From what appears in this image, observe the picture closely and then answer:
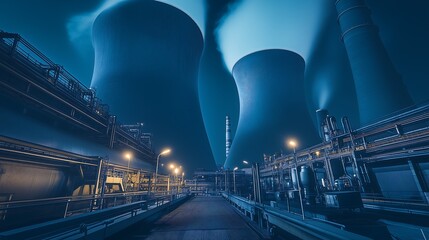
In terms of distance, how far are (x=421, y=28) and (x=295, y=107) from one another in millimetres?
13187

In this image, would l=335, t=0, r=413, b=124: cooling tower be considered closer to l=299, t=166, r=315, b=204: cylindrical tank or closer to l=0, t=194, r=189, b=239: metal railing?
l=299, t=166, r=315, b=204: cylindrical tank

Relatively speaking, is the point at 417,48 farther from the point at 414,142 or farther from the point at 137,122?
the point at 137,122

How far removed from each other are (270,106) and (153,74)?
1596 centimetres

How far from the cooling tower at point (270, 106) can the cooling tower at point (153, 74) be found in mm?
6797

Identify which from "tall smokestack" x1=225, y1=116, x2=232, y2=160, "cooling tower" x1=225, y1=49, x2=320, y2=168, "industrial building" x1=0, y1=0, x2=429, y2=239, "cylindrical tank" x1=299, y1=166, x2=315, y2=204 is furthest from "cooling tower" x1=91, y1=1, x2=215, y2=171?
"tall smokestack" x1=225, y1=116, x2=232, y2=160

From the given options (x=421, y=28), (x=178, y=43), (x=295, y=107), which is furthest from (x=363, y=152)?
(x=178, y=43)

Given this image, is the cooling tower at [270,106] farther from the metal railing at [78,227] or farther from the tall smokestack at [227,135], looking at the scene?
the tall smokestack at [227,135]

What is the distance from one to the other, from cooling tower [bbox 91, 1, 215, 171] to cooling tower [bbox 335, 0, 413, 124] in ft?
58.1

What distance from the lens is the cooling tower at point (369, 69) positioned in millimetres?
14227

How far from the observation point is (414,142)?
8000 millimetres

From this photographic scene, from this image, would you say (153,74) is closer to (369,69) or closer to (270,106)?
(270,106)

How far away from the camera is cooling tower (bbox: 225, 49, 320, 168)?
23.7m

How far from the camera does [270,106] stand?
2448 centimetres

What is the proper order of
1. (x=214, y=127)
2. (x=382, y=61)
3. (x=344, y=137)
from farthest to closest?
(x=214, y=127), (x=382, y=61), (x=344, y=137)
